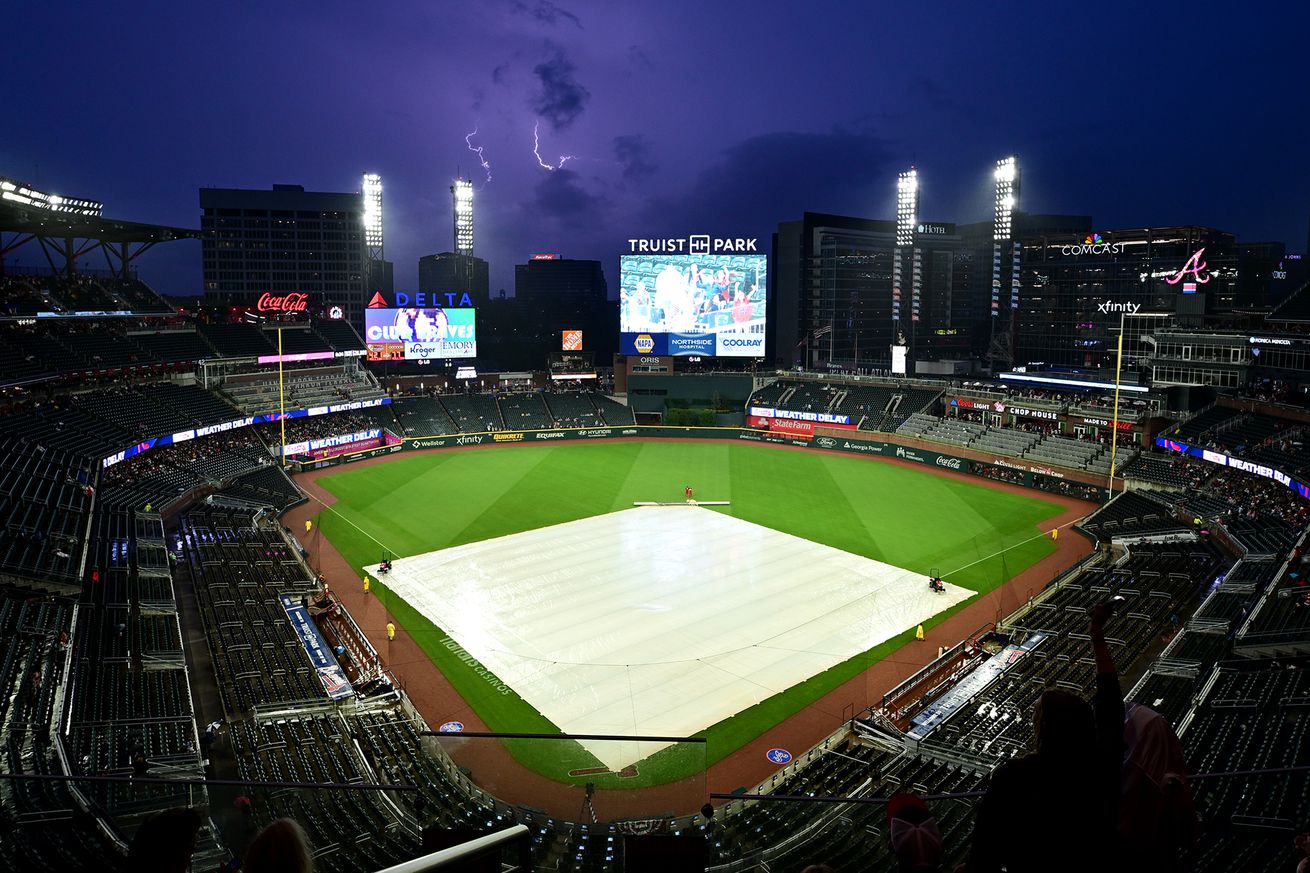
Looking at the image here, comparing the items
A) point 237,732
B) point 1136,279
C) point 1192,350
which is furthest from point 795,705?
point 1136,279

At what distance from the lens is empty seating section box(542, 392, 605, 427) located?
237 feet

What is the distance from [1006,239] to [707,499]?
206 feet

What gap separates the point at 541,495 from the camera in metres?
47.5

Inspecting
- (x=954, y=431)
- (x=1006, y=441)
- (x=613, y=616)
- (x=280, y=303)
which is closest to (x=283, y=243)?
(x=280, y=303)

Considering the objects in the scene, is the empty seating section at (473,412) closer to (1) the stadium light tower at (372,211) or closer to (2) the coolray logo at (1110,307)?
(1) the stadium light tower at (372,211)

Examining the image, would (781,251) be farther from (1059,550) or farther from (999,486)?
(1059,550)

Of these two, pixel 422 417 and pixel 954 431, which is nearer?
pixel 954 431

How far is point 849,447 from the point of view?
63594 millimetres

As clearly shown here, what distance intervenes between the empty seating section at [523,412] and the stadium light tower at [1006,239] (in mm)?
55222

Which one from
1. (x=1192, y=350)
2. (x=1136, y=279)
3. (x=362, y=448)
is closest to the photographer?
(x=1192, y=350)

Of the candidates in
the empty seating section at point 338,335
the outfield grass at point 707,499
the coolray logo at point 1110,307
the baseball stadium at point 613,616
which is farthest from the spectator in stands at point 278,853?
the coolray logo at point 1110,307

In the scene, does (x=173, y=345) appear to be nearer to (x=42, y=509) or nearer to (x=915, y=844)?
(x=42, y=509)

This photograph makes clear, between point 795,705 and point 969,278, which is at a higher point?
point 969,278

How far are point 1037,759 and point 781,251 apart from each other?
133405 millimetres
